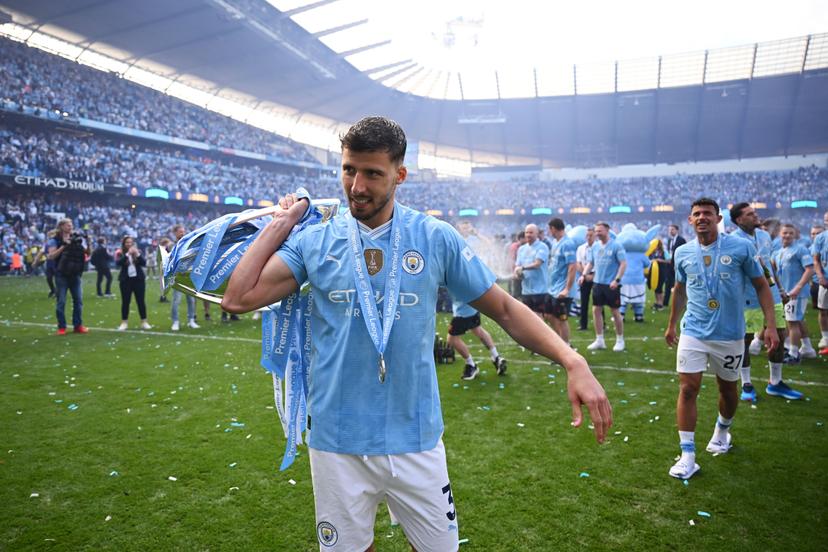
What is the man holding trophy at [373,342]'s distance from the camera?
1.86 meters

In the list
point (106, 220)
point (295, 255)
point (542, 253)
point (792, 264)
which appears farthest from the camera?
point (106, 220)

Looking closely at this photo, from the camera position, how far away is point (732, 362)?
A: 4371 millimetres

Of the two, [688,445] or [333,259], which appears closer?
[333,259]

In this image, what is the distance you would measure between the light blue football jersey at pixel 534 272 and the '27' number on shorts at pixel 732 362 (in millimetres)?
4513

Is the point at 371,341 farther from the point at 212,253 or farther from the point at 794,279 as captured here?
the point at 794,279

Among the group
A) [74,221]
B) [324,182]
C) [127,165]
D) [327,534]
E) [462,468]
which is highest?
[324,182]

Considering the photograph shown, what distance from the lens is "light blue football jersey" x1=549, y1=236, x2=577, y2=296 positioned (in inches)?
360

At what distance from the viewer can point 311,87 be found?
4703 centimetres

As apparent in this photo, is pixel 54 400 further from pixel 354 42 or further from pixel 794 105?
pixel 794 105

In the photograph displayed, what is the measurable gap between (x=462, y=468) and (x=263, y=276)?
3.37 m

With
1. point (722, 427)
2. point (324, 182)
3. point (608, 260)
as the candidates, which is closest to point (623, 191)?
point (324, 182)

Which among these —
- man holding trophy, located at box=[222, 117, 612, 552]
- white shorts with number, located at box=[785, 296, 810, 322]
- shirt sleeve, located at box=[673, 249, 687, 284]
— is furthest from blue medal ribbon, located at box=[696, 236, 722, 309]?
white shorts with number, located at box=[785, 296, 810, 322]

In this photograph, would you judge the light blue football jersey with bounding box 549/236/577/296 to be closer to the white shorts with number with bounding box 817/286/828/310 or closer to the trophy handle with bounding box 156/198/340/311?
the white shorts with number with bounding box 817/286/828/310

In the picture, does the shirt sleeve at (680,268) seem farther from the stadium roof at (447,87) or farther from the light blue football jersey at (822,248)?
the stadium roof at (447,87)
